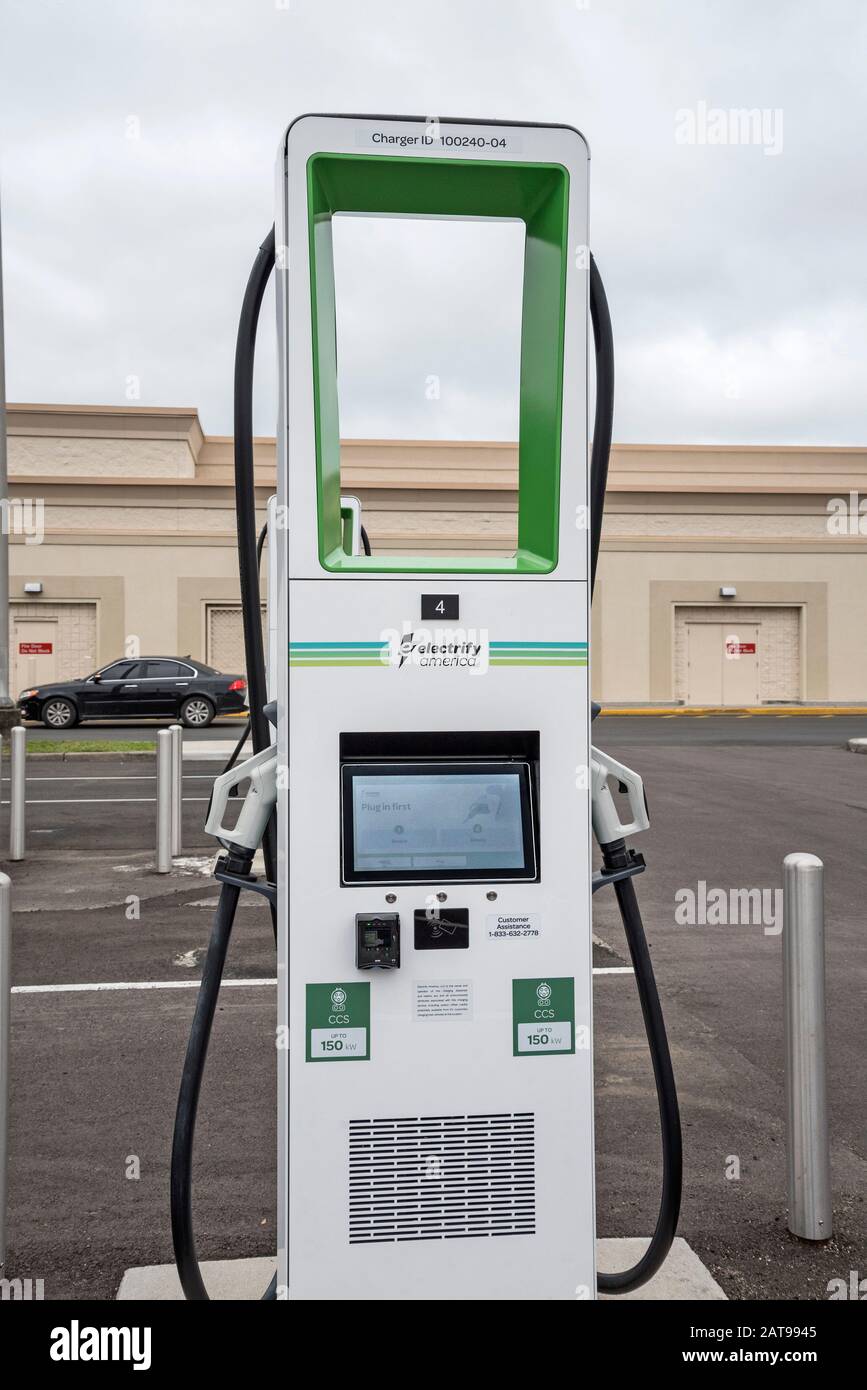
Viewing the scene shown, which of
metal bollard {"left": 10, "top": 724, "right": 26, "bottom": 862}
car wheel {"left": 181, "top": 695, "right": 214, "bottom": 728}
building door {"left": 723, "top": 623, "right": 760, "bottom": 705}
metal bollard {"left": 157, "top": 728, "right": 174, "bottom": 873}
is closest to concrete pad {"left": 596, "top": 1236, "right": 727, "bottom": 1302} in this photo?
metal bollard {"left": 157, "top": 728, "right": 174, "bottom": 873}

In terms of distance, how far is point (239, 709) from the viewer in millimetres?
23172

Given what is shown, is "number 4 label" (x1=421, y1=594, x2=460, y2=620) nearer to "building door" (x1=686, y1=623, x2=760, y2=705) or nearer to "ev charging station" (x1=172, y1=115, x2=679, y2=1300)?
"ev charging station" (x1=172, y1=115, x2=679, y2=1300)

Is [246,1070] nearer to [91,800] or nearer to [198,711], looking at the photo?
[91,800]

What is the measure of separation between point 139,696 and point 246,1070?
18.5 meters

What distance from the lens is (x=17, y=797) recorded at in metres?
9.40

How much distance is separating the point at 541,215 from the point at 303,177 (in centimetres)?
59

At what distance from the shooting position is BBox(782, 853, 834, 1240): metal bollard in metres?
3.49

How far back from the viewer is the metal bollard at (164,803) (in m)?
8.87

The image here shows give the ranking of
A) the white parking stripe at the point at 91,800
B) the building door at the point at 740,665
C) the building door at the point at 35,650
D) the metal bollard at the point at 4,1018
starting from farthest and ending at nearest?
the building door at the point at 740,665 → the building door at the point at 35,650 → the white parking stripe at the point at 91,800 → the metal bollard at the point at 4,1018

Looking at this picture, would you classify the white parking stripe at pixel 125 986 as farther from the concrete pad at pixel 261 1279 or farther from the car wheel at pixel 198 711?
the car wheel at pixel 198 711

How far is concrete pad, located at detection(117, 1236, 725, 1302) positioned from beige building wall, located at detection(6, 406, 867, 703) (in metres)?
25.3

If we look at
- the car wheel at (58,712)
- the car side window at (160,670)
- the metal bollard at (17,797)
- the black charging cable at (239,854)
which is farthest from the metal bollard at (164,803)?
the car wheel at (58,712)

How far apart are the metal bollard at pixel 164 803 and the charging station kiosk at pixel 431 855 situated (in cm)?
642

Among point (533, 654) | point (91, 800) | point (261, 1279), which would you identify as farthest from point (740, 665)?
point (533, 654)
